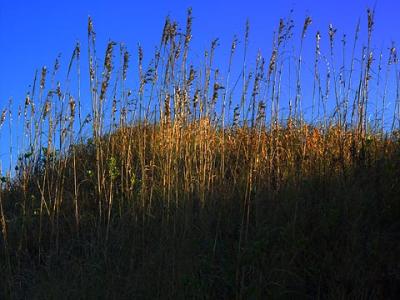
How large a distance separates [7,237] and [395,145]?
14.1 ft

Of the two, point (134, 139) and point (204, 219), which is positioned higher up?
point (134, 139)

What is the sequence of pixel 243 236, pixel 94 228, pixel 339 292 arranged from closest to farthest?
pixel 339 292
pixel 243 236
pixel 94 228

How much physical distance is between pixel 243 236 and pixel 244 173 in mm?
1128

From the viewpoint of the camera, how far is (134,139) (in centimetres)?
785

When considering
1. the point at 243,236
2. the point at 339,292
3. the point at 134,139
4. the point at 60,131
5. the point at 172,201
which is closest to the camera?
the point at 339,292

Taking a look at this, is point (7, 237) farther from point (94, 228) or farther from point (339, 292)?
point (339, 292)

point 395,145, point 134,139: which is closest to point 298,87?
point 395,145

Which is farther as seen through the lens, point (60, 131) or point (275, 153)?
point (60, 131)

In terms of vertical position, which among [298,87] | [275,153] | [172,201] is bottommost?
[172,201]

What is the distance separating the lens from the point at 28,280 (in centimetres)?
582

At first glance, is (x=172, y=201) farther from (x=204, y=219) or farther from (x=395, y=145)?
(x=395, y=145)

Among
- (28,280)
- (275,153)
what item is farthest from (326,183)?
(28,280)

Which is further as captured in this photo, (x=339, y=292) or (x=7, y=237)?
(x=7, y=237)

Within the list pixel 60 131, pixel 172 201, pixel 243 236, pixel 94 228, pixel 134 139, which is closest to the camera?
pixel 243 236
